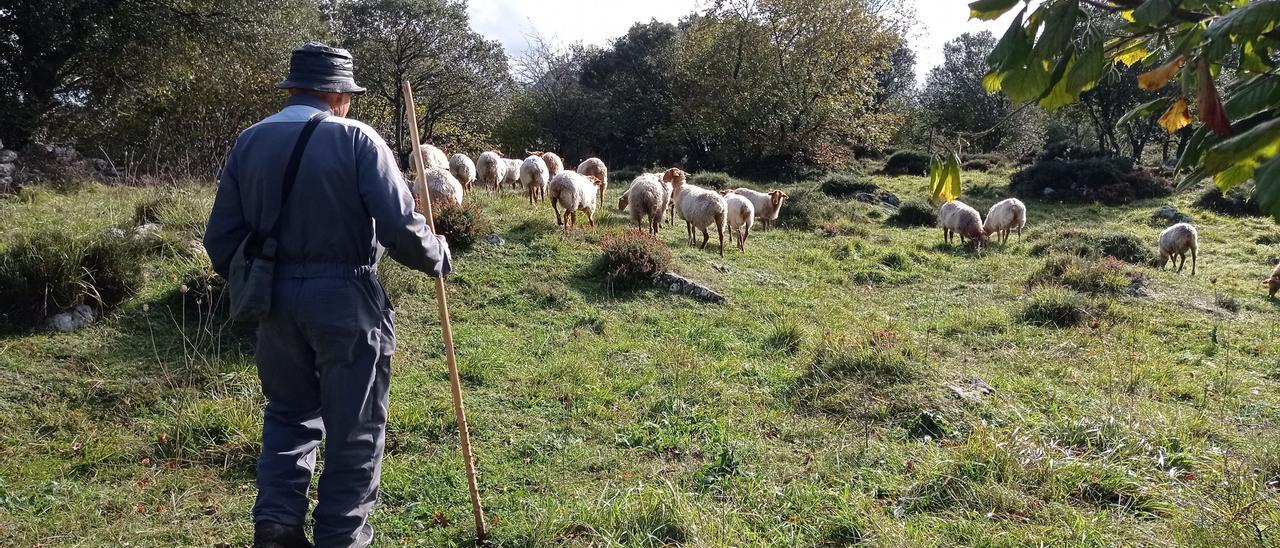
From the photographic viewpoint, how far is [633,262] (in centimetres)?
963

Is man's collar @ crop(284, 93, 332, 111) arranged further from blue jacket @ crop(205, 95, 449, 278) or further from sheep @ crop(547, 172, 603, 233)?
sheep @ crop(547, 172, 603, 233)

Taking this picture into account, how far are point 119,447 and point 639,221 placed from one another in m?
8.90

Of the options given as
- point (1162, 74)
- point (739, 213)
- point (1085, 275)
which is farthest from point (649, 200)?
point (1162, 74)

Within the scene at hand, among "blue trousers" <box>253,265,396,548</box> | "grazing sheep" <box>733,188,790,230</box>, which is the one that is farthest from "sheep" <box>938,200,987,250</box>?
→ "blue trousers" <box>253,265,396,548</box>

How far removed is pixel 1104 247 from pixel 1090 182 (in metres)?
11.3

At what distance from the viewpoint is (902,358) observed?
6.84m

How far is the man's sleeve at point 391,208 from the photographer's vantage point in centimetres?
319

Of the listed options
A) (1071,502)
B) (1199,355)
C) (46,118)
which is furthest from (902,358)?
(46,118)

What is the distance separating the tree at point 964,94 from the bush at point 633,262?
32.7 metres

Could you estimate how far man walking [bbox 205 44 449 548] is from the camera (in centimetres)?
319

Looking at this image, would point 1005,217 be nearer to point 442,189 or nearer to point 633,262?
point 633,262

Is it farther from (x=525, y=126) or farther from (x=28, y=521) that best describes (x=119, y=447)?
(x=525, y=126)

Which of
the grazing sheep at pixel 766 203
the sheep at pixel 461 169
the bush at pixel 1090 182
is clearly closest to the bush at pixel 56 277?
the sheep at pixel 461 169

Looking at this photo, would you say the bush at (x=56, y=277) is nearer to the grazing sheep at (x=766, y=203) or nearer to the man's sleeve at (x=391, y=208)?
the man's sleeve at (x=391, y=208)
